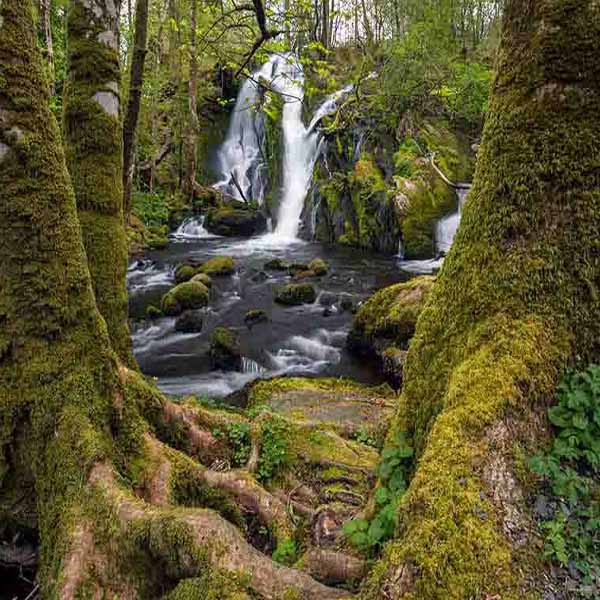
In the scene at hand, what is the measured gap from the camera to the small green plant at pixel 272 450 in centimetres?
397

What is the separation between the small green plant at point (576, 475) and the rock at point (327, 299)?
35.6 ft

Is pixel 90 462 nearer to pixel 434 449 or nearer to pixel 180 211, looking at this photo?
pixel 434 449

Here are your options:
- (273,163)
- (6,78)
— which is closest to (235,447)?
(6,78)

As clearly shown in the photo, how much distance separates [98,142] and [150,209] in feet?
58.3

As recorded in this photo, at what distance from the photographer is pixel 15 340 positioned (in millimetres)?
2633

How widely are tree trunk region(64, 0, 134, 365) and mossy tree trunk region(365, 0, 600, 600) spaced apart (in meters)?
2.89

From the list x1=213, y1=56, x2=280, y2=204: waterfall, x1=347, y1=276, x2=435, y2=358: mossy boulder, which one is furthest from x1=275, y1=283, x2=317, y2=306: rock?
x1=213, y1=56, x2=280, y2=204: waterfall

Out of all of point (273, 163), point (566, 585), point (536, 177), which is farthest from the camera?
point (273, 163)

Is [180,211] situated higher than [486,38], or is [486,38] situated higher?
[486,38]

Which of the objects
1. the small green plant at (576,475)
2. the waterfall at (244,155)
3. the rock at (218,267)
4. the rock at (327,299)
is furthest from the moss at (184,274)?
the small green plant at (576,475)

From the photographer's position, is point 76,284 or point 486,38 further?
point 486,38

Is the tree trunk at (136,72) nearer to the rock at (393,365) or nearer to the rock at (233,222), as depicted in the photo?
the rock at (393,365)

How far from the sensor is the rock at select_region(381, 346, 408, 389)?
329 inches

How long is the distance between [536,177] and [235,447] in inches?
126
